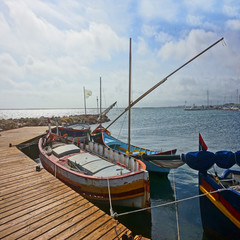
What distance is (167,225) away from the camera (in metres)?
9.07

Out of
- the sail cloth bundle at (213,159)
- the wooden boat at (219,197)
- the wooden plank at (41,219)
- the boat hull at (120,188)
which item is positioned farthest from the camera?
the boat hull at (120,188)

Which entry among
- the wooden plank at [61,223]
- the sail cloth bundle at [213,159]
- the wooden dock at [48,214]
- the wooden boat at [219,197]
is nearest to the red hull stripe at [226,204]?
the wooden boat at [219,197]

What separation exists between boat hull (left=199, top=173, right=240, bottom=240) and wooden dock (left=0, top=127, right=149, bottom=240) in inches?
153

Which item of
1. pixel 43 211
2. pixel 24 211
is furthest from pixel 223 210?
pixel 24 211

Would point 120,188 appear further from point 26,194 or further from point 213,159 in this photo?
point 213,159

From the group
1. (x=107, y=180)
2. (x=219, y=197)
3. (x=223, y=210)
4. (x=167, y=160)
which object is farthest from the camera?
(x=167, y=160)

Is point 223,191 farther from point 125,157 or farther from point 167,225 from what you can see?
point 125,157

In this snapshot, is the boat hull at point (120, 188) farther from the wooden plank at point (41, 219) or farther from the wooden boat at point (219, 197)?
the wooden boat at point (219, 197)

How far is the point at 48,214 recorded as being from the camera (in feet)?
19.4

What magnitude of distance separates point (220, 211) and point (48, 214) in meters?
6.98

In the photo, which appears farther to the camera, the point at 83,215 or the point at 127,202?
the point at 127,202

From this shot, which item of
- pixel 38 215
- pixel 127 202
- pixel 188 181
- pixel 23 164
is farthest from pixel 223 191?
pixel 23 164

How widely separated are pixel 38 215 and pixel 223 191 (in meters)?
7.28

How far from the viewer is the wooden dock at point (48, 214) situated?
5.02 metres
